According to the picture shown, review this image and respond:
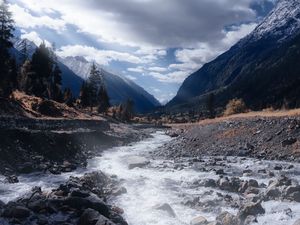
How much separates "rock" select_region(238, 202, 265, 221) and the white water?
46 centimetres

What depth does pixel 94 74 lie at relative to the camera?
13512 cm

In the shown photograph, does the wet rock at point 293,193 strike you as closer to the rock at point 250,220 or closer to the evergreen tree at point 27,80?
the rock at point 250,220

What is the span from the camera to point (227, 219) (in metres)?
23.5

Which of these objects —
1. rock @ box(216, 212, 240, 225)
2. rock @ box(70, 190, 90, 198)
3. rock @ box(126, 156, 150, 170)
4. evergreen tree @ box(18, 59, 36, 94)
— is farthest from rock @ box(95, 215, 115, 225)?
evergreen tree @ box(18, 59, 36, 94)

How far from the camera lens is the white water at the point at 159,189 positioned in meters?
25.0

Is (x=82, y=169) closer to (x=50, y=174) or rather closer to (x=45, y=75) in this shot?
(x=50, y=174)

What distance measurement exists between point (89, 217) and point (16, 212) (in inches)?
165

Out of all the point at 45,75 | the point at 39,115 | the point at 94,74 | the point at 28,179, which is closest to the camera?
the point at 28,179

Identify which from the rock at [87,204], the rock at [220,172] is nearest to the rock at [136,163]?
the rock at [220,172]

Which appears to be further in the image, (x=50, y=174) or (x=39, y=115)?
(x=39, y=115)

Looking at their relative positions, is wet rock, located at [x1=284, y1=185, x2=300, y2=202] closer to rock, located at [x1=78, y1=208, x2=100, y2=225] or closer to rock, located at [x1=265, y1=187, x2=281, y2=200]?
rock, located at [x1=265, y1=187, x2=281, y2=200]

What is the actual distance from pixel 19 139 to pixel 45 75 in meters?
52.9

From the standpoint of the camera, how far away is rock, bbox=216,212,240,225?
23297mm

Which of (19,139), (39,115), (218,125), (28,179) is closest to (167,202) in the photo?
(28,179)
